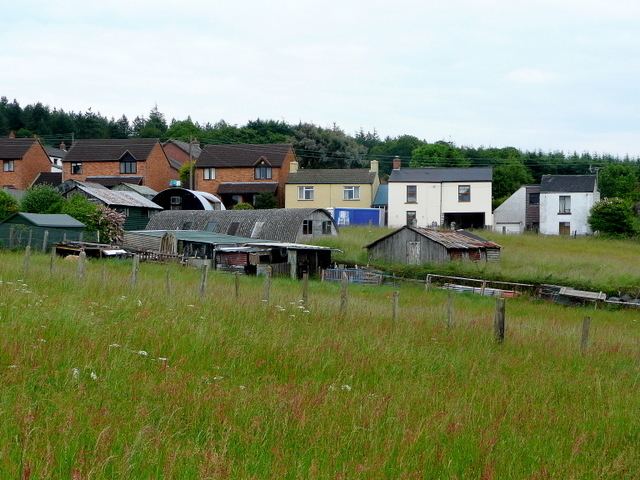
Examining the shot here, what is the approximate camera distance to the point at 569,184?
235 feet

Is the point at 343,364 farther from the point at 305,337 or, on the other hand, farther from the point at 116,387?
the point at 116,387

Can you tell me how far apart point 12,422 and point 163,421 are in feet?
4.46

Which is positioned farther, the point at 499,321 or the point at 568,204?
the point at 568,204

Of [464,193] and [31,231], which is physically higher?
[464,193]

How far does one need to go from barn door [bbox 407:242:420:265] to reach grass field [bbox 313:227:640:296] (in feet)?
8.61

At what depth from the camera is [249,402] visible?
7.98 metres

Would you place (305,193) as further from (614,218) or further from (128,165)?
(614,218)

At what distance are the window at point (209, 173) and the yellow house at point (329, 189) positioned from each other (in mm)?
8010

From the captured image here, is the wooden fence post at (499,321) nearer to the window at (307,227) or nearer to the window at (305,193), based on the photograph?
the window at (307,227)

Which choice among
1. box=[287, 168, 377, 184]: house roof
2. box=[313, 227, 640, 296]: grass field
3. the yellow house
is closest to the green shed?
box=[313, 227, 640, 296]: grass field

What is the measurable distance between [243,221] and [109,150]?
26904mm

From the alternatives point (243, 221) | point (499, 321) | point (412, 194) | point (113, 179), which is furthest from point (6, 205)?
point (499, 321)

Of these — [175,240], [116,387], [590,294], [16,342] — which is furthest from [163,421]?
[175,240]

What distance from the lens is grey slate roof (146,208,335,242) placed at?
186 feet
